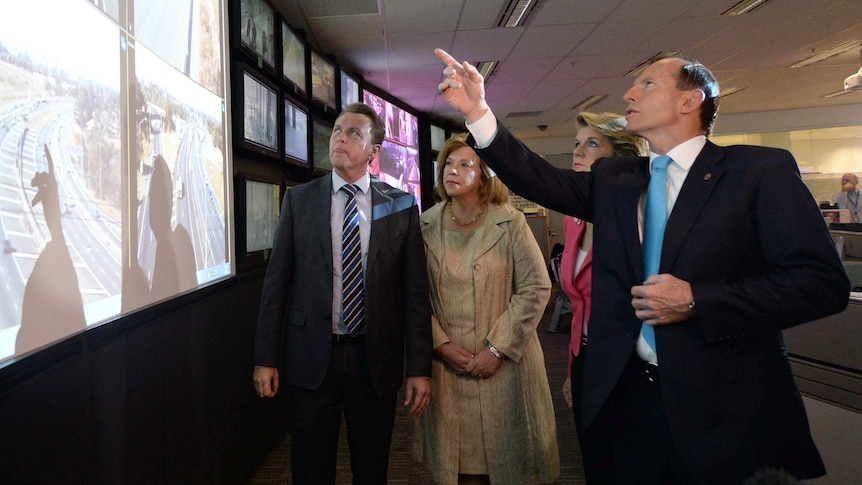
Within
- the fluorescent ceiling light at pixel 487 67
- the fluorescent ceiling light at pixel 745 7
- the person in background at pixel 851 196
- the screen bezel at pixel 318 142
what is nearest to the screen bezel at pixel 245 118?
the screen bezel at pixel 318 142

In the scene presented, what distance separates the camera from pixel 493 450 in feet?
5.01

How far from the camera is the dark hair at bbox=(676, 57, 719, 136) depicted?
3.34ft

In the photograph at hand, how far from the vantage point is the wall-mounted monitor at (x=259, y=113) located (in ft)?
7.41

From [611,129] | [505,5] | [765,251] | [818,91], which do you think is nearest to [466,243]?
[611,129]

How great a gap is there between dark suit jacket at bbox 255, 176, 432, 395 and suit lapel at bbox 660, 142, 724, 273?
0.80 metres

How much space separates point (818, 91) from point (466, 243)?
879 cm

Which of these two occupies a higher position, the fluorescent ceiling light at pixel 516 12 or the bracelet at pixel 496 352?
the fluorescent ceiling light at pixel 516 12

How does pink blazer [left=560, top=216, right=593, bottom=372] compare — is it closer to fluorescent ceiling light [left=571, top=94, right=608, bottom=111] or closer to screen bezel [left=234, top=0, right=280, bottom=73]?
screen bezel [left=234, top=0, right=280, bottom=73]

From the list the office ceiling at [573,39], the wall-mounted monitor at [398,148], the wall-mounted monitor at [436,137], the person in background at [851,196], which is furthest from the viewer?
the wall-mounted monitor at [436,137]

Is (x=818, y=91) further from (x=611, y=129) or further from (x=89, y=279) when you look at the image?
(x=89, y=279)

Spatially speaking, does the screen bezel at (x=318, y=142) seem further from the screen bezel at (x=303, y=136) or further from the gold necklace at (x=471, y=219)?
the gold necklace at (x=471, y=219)

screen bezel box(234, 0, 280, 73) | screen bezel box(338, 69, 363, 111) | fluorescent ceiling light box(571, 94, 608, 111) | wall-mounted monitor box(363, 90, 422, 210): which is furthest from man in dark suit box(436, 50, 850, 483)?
fluorescent ceiling light box(571, 94, 608, 111)

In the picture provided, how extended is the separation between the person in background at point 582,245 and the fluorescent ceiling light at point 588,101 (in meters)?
6.01

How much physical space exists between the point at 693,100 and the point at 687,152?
0.42ft
